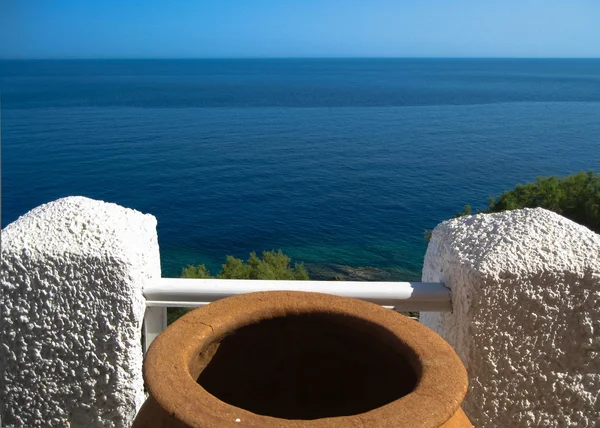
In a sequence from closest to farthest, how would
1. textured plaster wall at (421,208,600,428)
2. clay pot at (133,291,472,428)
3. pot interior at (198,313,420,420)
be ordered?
clay pot at (133,291,472,428)
pot interior at (198,313,420,420)
textured plaster wall at (421,208,600,428)

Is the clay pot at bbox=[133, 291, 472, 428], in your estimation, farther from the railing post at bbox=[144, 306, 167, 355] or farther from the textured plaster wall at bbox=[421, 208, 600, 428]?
the railing post at bbox=[144, 306, 167, 355]

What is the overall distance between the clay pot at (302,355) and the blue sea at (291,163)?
24.2 meters

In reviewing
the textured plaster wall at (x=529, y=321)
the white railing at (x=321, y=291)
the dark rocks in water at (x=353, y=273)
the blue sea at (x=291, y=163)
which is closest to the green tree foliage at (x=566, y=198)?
the dark rocks in water at (x=353, y=273)

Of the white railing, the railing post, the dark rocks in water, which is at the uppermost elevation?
the white railing

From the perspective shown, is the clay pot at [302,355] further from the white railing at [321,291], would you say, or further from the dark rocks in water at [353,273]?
the dark rocks in water at [353,273]

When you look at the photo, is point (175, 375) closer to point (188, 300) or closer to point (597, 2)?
point (188, 300)

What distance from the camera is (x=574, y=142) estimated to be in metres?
44.5

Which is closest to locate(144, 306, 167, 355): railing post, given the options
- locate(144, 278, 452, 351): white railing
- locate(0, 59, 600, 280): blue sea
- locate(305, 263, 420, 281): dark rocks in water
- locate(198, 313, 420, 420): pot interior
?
locate(144, 278, 452, 351): white railing

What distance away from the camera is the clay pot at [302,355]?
1135 millimetres

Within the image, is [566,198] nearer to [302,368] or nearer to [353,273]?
[353,273]

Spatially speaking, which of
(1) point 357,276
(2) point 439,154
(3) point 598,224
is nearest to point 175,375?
(3) point 598,224

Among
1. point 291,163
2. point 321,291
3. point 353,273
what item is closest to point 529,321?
point 321,291

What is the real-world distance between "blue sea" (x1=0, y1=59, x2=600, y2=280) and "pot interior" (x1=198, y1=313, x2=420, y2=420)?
79.2ft

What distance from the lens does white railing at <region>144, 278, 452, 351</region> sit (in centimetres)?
185
